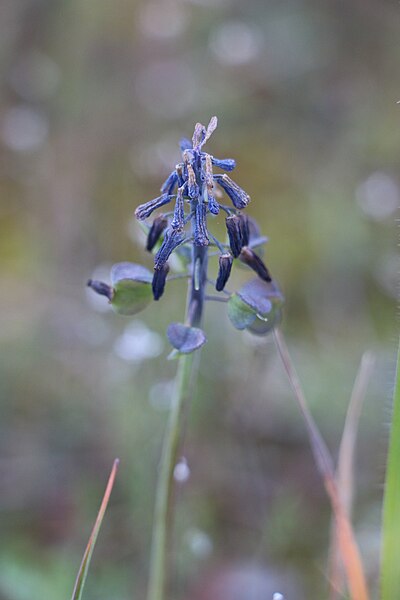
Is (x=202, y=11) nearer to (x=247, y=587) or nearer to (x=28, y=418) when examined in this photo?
(x=28, y=418)

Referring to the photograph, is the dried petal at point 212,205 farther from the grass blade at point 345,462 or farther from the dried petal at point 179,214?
the grass blade at point 345,462

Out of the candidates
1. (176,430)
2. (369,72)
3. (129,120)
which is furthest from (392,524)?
(369,72)

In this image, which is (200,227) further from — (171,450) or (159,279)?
(171,450)

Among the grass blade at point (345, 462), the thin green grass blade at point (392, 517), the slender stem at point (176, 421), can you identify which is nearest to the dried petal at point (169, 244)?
the slender stem at point (176, 421)

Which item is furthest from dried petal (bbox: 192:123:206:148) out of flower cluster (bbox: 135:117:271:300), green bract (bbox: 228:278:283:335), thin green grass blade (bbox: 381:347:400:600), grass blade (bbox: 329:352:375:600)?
grass blade (bbox: 329:352:375:600)

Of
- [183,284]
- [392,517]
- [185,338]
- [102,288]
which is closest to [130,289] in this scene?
[102,288]

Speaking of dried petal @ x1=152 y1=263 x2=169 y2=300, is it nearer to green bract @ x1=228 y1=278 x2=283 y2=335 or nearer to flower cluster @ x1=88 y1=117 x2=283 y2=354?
flower cluster @ x1=88 y1=117 x2=283 y2=354
